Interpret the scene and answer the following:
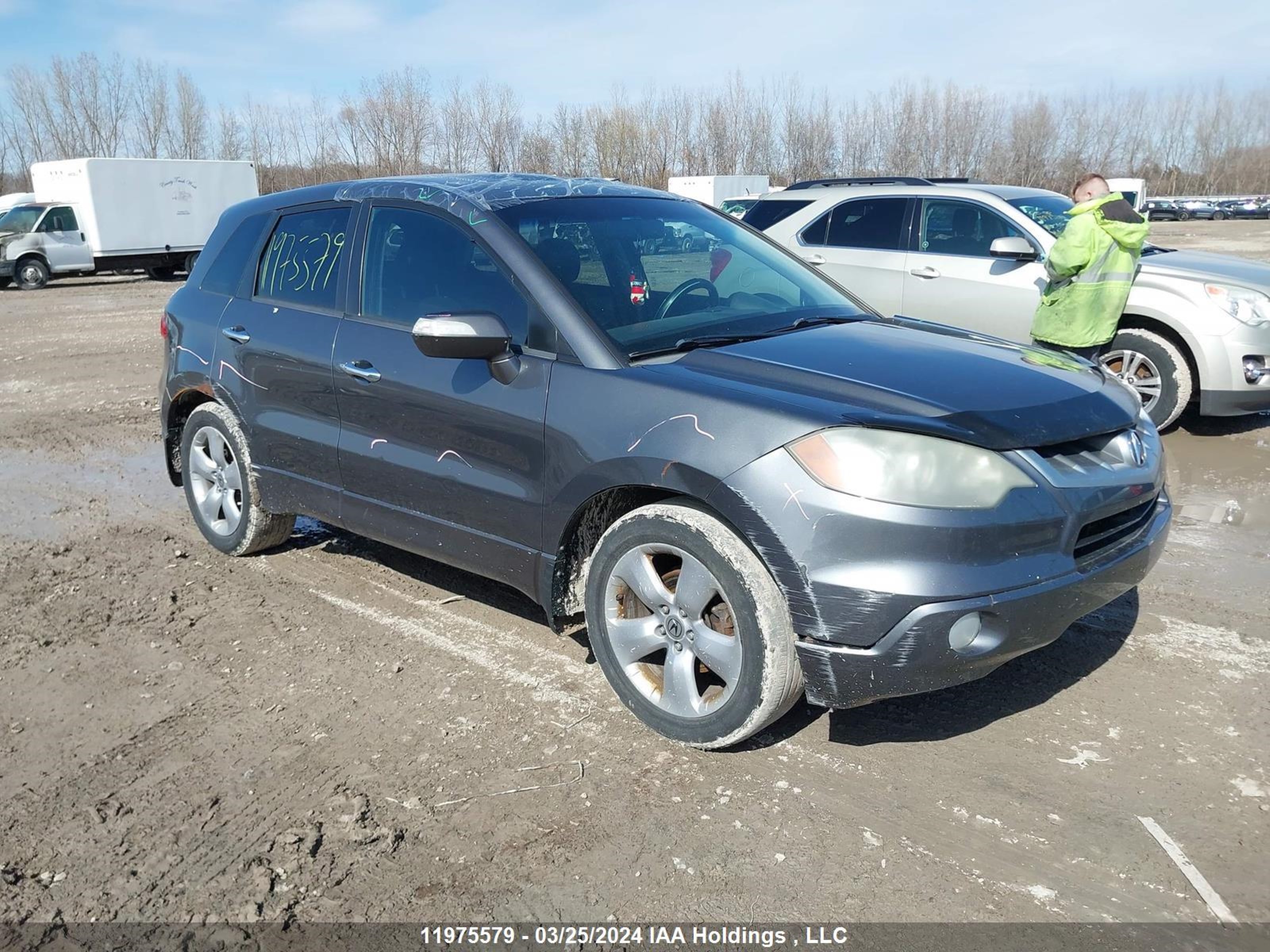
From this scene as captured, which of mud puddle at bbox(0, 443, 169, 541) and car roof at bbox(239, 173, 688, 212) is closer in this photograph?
car roof at bbox(239, 173, 688, 212)

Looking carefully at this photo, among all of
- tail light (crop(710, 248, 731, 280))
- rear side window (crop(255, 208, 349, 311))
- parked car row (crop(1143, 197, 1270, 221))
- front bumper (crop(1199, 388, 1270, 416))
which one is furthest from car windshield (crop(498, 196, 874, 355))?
parked car row (crop(1143, 197, 1270, 221))

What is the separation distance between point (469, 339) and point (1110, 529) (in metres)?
2.15

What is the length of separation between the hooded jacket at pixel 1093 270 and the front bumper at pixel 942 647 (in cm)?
394

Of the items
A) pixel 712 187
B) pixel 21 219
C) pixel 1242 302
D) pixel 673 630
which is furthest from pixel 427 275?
pixel 712 187

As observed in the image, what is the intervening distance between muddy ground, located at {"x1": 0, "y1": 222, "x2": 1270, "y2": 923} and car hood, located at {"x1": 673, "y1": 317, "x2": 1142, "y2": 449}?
3.42 ft


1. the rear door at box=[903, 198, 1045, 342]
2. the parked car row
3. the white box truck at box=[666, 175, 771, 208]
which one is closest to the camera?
the rear door at box=[903, 198, 1045, 342]

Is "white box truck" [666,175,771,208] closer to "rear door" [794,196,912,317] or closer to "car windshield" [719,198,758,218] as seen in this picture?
"car windshield" [719,198,758,218]

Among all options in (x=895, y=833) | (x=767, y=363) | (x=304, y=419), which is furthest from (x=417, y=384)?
(x=895, y=833)

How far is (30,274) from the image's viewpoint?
2406cm

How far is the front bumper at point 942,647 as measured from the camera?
9.18 feet

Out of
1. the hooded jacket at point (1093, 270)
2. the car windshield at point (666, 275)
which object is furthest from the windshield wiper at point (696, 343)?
the hooded jacket at point (1093, 270)

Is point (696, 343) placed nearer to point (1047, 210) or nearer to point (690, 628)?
point (690, 628)

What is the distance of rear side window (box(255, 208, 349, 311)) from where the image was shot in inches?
174

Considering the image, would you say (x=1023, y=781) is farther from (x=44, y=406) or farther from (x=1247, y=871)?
(x=44, y=406)
